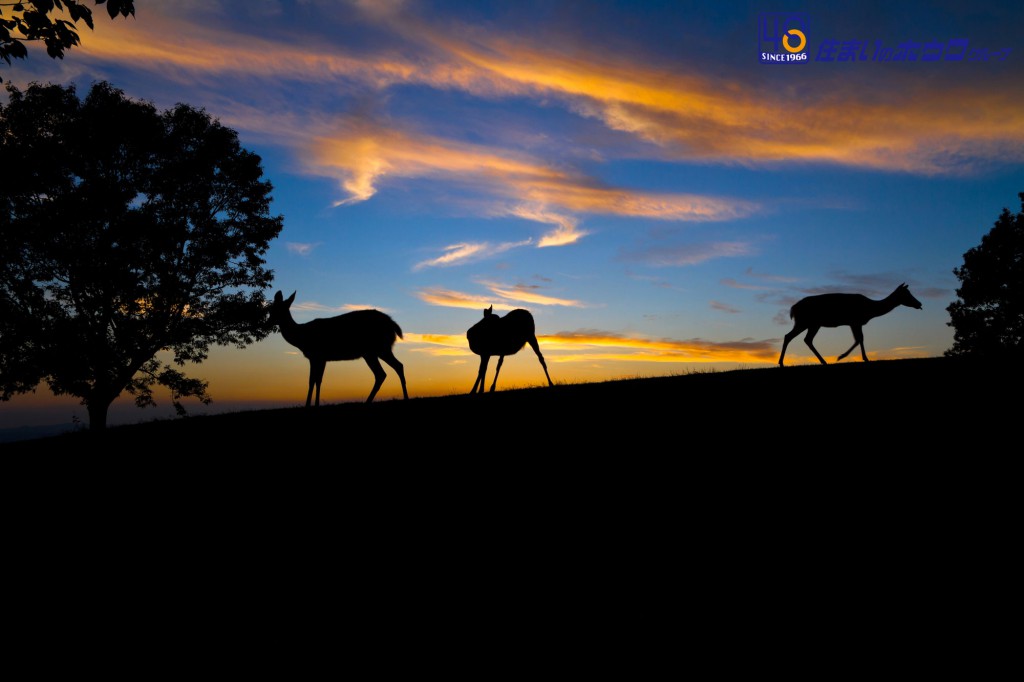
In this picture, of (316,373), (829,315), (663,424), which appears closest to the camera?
(663,424)

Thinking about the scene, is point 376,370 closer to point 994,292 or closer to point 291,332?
point 291,332

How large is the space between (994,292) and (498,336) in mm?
30511

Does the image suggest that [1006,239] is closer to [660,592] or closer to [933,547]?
[933,547]

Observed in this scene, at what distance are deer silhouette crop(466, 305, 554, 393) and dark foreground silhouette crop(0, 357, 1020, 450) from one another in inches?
154

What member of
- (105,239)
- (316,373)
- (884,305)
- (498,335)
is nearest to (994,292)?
(884,305)

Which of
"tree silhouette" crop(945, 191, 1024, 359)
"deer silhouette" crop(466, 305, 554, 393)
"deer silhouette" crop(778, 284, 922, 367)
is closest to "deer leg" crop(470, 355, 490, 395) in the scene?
"deer silhouette" crop(466, 305, 554, 393)

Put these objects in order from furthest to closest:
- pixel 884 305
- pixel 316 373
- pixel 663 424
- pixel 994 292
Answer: pixel 994 292
pixel 884 305
pixel 316 373
pixel 663 424

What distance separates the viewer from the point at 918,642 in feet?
13.9

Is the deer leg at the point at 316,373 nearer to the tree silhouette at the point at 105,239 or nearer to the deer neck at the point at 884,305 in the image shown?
the tree silhouette at the point at 105,239

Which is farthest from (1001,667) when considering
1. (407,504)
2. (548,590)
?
(407,504)

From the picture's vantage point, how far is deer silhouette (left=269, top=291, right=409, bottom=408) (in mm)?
16658

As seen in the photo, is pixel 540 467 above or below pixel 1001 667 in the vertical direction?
above

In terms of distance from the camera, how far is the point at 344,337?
16.8m

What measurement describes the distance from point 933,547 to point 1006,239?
36.2 metres
